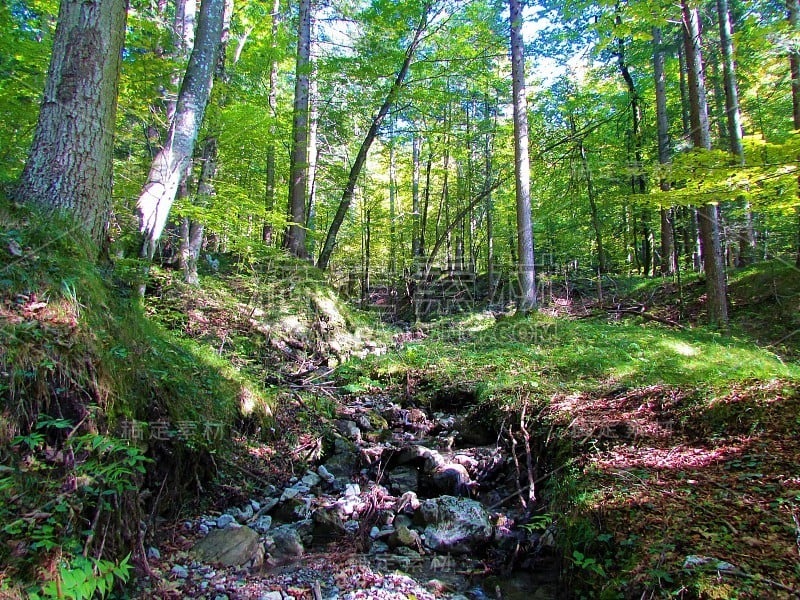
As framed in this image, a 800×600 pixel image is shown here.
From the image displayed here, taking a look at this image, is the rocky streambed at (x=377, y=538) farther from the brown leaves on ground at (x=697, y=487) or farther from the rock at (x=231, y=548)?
the brown leaves on ground at (x=697, y=487)

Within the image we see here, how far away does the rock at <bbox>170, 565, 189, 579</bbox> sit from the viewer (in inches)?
120

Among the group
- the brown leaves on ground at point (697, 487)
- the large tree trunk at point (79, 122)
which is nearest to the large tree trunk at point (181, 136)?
the large tree trunk at point (79, 122)

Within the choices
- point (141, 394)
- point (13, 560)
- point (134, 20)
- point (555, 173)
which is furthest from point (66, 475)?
point (555, 173)

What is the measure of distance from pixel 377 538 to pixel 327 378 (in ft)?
15.1

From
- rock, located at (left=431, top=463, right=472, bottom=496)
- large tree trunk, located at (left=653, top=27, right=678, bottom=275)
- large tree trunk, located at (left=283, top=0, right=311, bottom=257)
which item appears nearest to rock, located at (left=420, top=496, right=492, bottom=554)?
rock, located at (left=431, top=463, right=472, bottom=496)

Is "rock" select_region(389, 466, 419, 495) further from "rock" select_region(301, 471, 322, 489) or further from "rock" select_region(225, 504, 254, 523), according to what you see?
"rock" select_region(225, 504, 254, 523)

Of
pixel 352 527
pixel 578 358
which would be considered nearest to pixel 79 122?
pixel 352 527

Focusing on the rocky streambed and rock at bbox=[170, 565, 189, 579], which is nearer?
rock at bbox=[170, 565, 189, 579]

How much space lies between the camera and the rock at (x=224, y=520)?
3.83 metres

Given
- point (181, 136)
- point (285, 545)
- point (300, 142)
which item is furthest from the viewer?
point (300, 142)

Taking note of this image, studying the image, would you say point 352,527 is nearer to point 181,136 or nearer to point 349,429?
point 349,429

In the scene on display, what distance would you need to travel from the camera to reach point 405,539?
3830 mm

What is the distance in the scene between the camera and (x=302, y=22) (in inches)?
459

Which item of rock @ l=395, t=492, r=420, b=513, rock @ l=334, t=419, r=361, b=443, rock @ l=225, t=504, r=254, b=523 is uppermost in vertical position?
rock @ l=334, t=419, r=361, b=443
